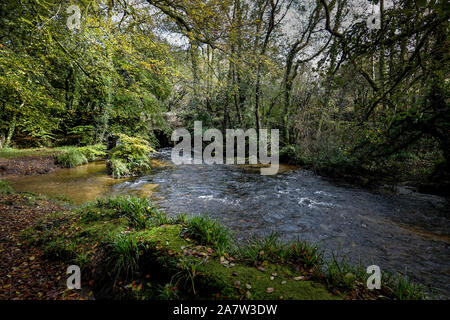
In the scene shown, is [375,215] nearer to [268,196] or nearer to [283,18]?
[268,196]

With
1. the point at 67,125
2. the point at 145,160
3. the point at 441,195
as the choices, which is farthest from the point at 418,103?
the point at 67,125

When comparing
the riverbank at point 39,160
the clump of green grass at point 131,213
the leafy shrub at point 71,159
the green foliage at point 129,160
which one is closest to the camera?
the clump of green grass at point 131,213

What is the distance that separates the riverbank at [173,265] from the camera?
2.07 metres

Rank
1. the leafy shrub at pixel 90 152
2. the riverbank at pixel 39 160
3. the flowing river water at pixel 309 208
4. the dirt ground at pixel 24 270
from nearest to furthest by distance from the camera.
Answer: the dirt ground at pixel 24 270, the flowing river water at pixel 309 208, the riverbank at pixel 39 160, the leafy shrub at pixel 90 152

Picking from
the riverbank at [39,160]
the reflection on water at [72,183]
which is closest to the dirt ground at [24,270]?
the reflection on water at [72,183]

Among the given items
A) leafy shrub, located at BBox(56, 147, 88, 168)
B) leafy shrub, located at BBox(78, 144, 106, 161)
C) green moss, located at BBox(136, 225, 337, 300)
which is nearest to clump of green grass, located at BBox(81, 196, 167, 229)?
green moss, located at BBox(136, 225, 337, 300)

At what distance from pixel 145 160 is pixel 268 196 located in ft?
23.1

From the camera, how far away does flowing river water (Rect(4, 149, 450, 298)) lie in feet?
12.3

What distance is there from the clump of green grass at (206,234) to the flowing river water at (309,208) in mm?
1472

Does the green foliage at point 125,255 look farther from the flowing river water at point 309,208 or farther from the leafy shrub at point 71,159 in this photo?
the leafy shrub at point 71,159

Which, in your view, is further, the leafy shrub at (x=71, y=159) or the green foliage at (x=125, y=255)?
the leafy shrub at (x=71, y=159)

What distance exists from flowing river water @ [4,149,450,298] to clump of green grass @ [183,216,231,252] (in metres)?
1.47

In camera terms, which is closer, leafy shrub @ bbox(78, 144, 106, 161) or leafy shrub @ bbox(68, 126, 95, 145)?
leafy shrub @ bbox(78, 144, 106, 161)

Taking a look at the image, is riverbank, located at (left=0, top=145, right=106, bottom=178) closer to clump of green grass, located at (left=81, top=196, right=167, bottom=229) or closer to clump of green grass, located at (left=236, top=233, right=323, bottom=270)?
clump of green grass, located at (left=81, top=196, right=167, bottom=229)
